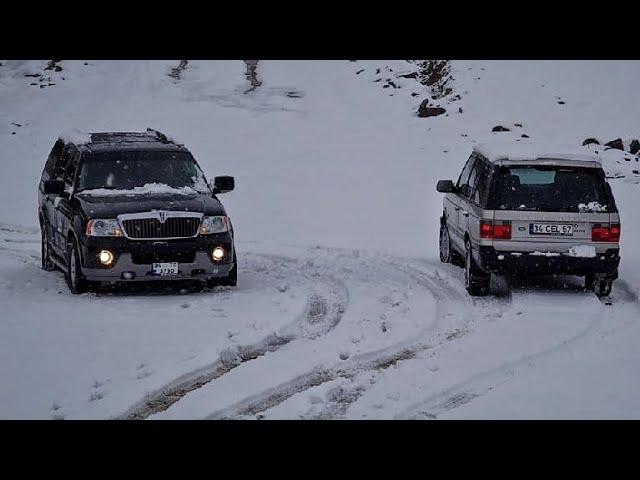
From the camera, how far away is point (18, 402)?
816 centimetres

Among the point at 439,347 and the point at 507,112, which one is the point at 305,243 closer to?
the point at 439,347

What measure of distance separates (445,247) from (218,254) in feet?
14.8

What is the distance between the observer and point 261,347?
1038 cm

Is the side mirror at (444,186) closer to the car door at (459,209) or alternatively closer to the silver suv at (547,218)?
the car door at (459,209)

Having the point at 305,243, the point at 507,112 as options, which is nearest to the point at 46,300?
the point at 305,243

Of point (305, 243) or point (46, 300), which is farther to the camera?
point (305, 243)

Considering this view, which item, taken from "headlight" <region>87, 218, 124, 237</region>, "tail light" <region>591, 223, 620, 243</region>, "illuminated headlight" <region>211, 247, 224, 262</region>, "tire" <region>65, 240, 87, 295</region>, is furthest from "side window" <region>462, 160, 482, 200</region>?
"tire" <region>65, 240, 87, 295</region>

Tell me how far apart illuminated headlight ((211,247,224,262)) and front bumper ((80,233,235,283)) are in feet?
0.37

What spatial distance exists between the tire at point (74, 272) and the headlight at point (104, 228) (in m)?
0.39

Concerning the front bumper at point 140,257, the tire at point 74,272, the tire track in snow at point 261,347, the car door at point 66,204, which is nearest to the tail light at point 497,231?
the tire track in snow at point 261,347

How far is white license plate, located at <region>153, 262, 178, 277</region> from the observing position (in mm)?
12844

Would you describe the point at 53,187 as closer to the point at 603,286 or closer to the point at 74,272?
the point at 74,272

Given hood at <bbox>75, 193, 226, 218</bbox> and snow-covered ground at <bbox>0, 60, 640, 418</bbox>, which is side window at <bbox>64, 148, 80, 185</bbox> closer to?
hood at <bbox>75, 193, 226, 218</bbox>

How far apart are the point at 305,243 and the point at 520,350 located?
9575 millimetres
